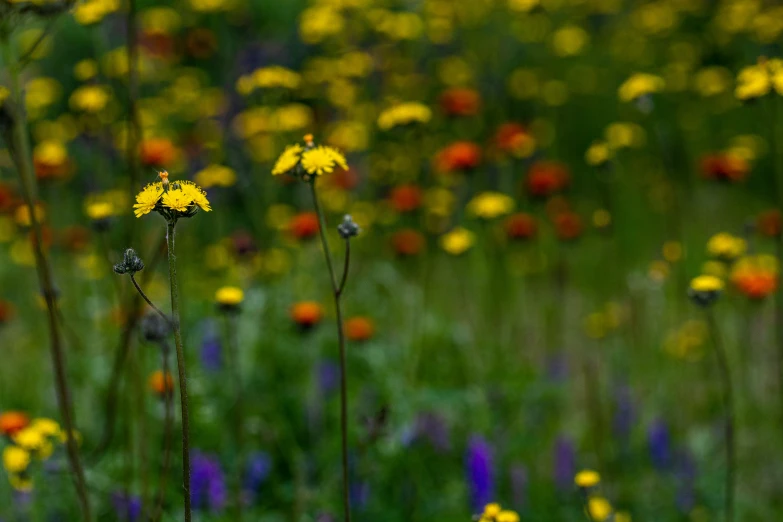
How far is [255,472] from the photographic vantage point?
2268 mm

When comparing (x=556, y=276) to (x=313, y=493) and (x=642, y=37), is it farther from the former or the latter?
(x=642, y=37)

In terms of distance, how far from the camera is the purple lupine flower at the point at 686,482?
2355 millimetres

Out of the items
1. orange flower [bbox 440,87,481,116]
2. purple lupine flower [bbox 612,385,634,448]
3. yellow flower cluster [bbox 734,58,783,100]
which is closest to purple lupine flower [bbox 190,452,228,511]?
purple lupine flower [bbox 612,385,634,448]

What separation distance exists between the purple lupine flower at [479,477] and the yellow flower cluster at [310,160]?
932 millimetres

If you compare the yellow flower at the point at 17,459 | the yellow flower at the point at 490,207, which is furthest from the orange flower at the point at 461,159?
the yellow flower at the point at 17,459

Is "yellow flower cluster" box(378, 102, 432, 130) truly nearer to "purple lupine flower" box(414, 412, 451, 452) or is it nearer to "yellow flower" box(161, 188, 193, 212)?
"purple lupine flower" box(414, 412, 451, 452)

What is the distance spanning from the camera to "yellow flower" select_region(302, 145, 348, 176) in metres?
1.36

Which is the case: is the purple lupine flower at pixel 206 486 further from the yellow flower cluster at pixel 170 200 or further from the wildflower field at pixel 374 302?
the yellow flower cluster at pixel 170 200

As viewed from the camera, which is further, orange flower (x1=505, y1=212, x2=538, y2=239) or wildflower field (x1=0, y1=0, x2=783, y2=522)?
orange flower (x1=505, y1=212, x2=538, y2=239)

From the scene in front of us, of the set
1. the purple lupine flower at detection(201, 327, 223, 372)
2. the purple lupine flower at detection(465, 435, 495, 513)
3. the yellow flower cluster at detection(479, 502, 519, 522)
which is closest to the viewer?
the yellow flower cluster at detection(479, 502, 519, 522)

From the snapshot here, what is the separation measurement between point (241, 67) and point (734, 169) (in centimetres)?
292

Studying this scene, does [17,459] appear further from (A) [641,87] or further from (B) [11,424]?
(A) [641,87]

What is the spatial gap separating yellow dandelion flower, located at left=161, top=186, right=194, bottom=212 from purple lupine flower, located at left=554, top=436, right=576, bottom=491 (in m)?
1.69

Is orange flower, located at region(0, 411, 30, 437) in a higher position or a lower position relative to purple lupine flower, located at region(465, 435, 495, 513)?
higher
